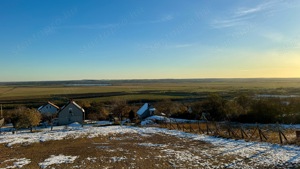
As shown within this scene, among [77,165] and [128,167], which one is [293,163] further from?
[77,165]

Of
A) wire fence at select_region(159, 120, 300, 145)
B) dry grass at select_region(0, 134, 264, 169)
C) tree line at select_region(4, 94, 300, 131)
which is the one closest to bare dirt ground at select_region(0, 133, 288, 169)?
dry grass at select_region(0, 134, 264, 169)

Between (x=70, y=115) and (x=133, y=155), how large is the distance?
42370mm

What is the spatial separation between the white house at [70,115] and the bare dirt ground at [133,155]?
3186 centimetres

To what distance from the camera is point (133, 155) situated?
64.8 feet

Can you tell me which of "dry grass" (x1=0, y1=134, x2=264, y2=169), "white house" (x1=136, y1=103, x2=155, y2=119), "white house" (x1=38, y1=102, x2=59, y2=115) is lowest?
"white house" (x1=136, y1=103, x2=155, y2=119)

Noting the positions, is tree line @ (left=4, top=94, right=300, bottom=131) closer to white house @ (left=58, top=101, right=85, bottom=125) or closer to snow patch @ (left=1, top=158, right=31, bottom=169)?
white house @ (left=58, top=101, right=85, bottom=125)

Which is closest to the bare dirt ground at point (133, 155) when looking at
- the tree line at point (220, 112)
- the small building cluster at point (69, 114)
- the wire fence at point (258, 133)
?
the wire fence at point (258, 133)

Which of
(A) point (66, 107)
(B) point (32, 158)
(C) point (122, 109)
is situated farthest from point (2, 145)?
(C) point (122, 109)

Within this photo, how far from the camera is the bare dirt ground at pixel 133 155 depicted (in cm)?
1683

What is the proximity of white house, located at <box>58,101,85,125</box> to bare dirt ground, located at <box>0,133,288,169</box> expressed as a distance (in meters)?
31.9

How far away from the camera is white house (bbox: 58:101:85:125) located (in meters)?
57.9

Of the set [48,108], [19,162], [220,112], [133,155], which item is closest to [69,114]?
[48,108]

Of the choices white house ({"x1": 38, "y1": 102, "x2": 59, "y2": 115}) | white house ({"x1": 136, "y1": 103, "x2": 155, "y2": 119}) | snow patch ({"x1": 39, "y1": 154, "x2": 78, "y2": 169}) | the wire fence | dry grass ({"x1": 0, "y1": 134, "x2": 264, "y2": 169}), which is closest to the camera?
dry grass ({"x1": 0, "y1": 134, "x2": 264, "y2": 169})

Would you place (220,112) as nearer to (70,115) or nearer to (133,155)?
(70,115)
